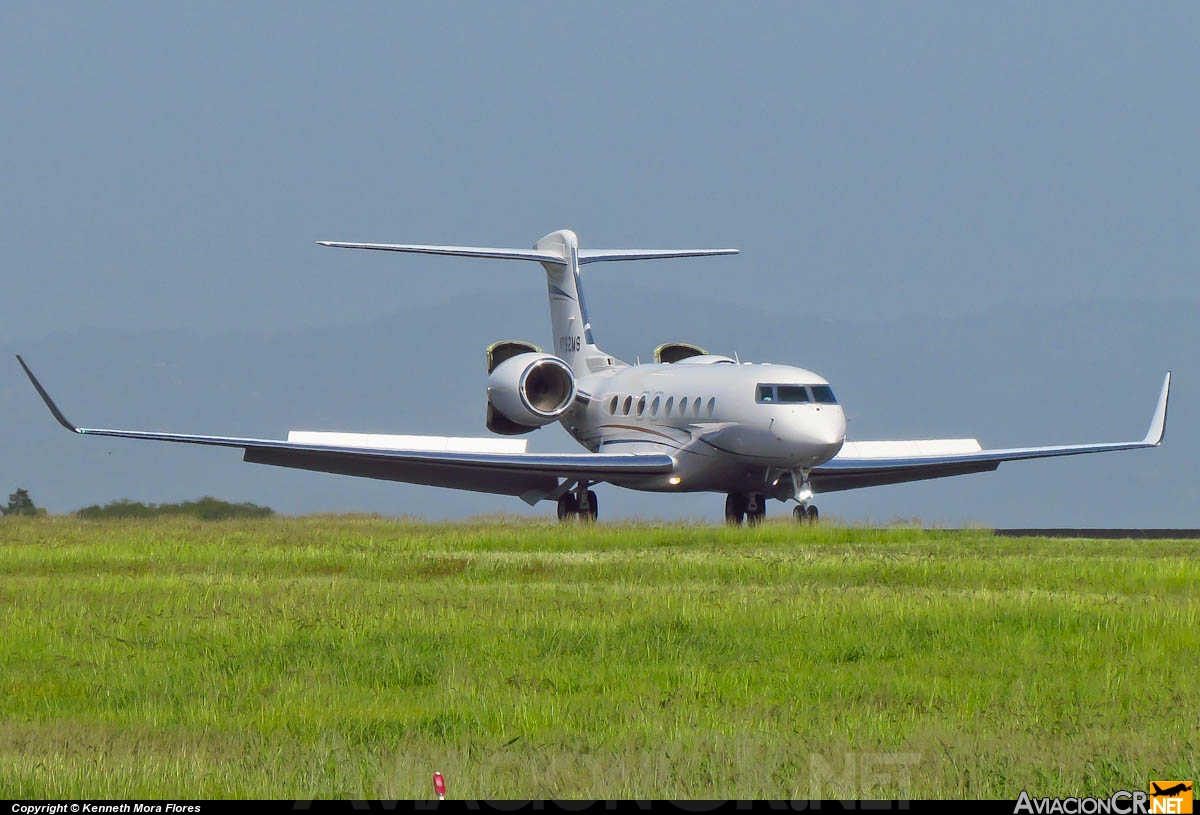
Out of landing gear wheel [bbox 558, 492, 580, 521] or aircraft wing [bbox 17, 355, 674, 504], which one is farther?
landing gear wheel [bbox 558, 492, 580, 521]

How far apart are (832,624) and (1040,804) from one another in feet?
25.5

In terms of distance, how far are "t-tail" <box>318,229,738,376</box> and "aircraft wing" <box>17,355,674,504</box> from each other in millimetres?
6050

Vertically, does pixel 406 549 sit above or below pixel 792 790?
above

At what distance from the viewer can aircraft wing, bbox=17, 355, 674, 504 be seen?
1371 inches

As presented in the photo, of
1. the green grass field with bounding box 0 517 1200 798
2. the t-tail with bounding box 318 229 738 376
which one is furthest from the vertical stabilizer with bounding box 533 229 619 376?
the green grass field with bounding box 0 517 1200 798

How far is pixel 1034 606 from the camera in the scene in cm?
1645

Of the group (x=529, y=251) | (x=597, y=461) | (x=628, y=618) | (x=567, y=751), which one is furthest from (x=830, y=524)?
(x=567, y=751)

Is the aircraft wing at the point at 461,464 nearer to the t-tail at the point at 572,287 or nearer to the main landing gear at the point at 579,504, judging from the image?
the main landing gear at the point at 579,504

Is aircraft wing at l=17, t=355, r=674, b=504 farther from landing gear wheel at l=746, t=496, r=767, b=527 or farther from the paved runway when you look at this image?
the paved runway

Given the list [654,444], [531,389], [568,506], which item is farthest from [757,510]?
[531,389]

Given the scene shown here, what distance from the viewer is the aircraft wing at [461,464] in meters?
34.8

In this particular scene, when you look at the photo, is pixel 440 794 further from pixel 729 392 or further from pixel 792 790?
pixel 729 392

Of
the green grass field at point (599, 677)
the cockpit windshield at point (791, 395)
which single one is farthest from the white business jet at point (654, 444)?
the green grass field at point (599, 677)

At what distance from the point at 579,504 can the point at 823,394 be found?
289 inches
